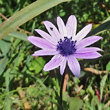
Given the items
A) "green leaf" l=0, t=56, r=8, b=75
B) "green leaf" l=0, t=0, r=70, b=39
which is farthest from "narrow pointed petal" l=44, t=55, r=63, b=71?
"green leaf" l=0, t=56, r=8, b=75

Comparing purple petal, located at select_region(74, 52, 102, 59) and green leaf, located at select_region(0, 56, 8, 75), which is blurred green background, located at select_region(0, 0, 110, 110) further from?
purple petal, located at select_region(74, 52, 102, 59)

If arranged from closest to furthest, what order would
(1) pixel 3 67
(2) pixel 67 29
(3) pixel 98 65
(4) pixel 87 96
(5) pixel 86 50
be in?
(5) pixel 86 50 < (2) pixel 67 29 < (1) pixel 3 67 < (4) pixel 87 96 < (3) pixel 98 65

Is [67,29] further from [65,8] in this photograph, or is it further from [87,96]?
[65,8]

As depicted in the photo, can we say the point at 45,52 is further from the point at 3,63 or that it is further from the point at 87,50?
the point at 3,63

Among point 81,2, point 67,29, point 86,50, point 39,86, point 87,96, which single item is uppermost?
point 81,2

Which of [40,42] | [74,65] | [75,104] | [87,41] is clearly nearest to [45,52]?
[40,42]

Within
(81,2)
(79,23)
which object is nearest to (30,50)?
(79,23)

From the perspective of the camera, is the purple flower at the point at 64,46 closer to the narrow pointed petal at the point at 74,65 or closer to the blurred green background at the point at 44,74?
the narrow pointed petal at the point at 74,65
